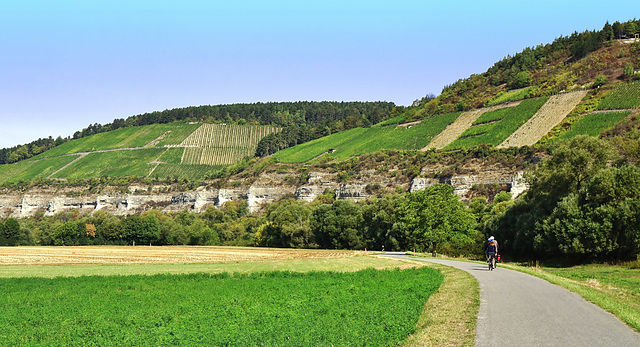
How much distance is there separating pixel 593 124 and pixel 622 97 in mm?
20564

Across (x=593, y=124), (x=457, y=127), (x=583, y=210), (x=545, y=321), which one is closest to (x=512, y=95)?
(x=457, y=127)

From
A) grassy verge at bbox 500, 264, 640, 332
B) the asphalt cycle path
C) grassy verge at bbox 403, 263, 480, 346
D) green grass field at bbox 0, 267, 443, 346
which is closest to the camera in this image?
the asphalt cycle path

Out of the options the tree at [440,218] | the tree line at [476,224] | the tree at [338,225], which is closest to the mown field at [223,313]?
the tree line at [476,224]

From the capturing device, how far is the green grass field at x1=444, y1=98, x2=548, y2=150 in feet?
493

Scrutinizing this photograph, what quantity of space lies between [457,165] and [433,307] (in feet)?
411

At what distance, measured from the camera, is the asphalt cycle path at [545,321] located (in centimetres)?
1255

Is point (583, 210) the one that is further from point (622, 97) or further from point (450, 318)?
point (622, 97)

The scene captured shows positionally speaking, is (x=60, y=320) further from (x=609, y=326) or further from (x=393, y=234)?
(x=393, y=234)

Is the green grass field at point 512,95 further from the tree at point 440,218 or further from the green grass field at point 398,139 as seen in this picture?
the tree at point 440,218

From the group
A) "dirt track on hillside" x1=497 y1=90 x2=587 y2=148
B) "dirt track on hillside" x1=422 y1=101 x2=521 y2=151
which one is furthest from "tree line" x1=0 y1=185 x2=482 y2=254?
"dirt track on hillside" x1=497 y1=90 x2=587 y2=148

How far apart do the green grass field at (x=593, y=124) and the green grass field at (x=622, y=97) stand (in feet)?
19.0

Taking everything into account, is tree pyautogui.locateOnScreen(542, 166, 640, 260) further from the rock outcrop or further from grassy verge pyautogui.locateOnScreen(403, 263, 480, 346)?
the rock outcrop

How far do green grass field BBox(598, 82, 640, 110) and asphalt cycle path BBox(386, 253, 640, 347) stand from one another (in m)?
136

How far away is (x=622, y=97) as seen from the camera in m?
143
